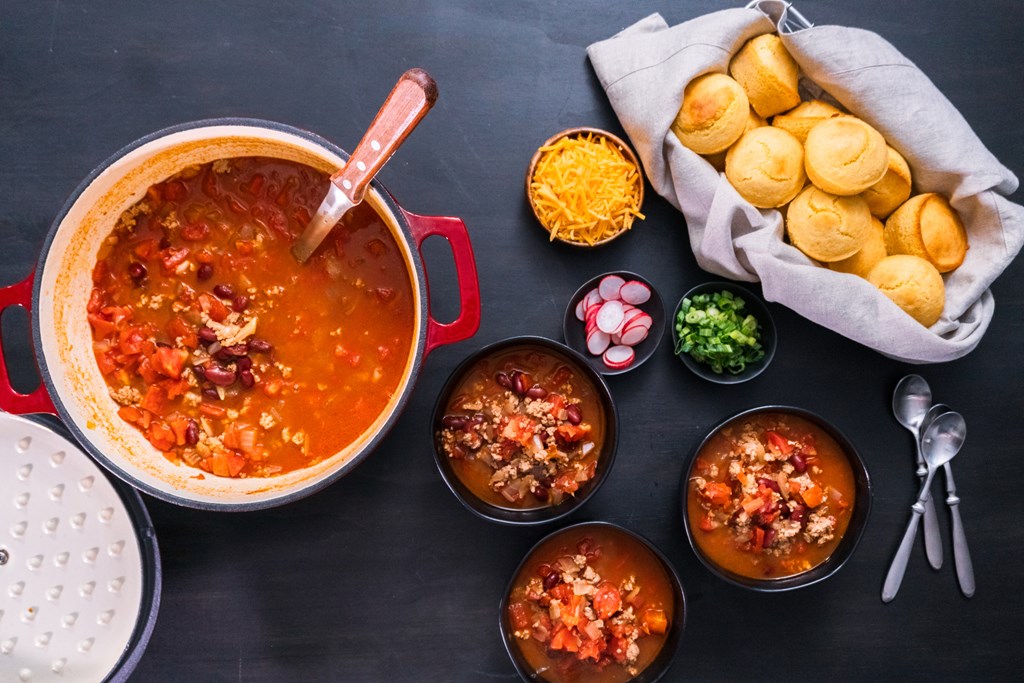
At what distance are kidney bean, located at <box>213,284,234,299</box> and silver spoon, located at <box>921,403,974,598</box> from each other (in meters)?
2.79

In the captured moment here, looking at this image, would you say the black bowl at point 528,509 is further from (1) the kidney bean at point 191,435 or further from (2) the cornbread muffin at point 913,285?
(2) the cornbread muffin at point 913,285

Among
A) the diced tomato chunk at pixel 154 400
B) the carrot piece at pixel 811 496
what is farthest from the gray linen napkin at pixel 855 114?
the diced tomato chunk at pixel 154 400

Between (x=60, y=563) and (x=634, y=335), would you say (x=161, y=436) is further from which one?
(x=634, y=335)

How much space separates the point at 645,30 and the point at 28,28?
2.43 meters

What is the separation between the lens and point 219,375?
2604mm

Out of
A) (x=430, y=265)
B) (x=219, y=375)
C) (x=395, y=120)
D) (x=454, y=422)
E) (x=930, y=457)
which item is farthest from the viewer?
(x=930, y=457)

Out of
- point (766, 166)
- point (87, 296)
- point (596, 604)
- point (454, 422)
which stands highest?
point (766, 166)

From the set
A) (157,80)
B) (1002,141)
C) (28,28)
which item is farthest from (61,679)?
(1002,141)

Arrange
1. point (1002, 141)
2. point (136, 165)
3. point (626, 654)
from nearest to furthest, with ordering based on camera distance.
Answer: point (136, 165), point (626, 654), point (1002, 141)

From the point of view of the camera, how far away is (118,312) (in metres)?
2.65

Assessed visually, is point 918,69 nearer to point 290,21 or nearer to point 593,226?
point 593,226

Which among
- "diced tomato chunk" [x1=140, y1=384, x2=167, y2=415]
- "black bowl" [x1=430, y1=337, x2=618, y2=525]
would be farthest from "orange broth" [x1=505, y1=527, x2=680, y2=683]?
"diced tomato chunk" [x1=140, y1=384, x2=167, y2=415]

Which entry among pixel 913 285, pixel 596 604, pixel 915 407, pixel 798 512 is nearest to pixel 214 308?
pixel 596 604

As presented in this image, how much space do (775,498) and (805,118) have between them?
4.74ft
